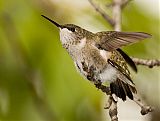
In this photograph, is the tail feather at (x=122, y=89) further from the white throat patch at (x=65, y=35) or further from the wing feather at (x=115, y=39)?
the white throat patch at (x=65, y=35)

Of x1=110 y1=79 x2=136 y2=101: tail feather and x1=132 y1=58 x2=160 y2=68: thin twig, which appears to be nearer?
x1=110 y1=79 x2=136 y2=101: tail feather

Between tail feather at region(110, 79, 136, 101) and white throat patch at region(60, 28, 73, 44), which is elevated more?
white throat patch at region(60, 28, 73, 44)

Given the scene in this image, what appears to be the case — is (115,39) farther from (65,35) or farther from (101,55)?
(65,35)

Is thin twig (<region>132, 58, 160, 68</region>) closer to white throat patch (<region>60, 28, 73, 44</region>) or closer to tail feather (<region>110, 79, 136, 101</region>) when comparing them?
tail feather (<region>110, 79, 136, 101</region>)

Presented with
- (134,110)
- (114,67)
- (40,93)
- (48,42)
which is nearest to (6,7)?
(48,42)

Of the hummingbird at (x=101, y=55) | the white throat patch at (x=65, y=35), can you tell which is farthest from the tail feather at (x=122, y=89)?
the white throat patch at (x=65, y=35)

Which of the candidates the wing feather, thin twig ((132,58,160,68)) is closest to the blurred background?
thin twig ((132,58,160,68))

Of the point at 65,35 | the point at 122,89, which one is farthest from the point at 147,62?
the point at 65,35

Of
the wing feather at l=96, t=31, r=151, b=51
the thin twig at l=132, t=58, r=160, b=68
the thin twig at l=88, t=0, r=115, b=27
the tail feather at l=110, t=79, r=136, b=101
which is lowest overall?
the tail feather at l=110, t=79, r=136, b=101

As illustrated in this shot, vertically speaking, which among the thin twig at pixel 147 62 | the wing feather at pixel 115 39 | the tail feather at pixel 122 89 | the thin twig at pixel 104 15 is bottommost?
the tail feather at pixel 122 89

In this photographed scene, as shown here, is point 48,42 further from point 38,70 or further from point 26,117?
point 26,117
